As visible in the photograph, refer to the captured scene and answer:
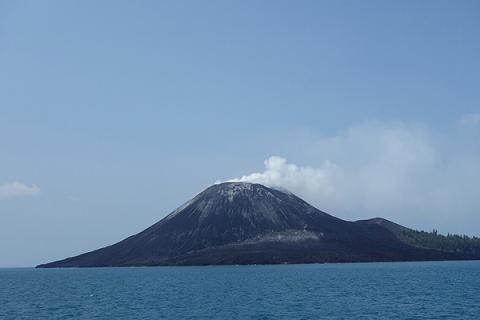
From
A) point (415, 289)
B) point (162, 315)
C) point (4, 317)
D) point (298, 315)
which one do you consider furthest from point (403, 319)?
point (4, 317)

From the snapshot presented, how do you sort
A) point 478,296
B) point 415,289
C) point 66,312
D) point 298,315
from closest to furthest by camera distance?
point 298,315
point 66,312
point 478,296
point 415,289

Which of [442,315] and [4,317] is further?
[4,317]

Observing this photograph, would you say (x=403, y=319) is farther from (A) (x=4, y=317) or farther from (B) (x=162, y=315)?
(A) (x=4, y=317)

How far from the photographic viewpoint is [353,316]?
7638 centimetres

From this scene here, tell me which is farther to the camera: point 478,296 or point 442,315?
point 478,296

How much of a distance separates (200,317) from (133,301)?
30.0m

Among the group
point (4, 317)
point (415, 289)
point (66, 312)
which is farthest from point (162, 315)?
point (415, 289)

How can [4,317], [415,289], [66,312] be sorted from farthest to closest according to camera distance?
[415,289]
[66,312]
[4,317]

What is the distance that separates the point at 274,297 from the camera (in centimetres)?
10425

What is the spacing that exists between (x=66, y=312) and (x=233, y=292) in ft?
130

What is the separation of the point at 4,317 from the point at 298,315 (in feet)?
141

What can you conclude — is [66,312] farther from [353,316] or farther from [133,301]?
[353,316]

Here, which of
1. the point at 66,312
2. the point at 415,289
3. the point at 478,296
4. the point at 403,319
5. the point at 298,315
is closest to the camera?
the point at 403,319

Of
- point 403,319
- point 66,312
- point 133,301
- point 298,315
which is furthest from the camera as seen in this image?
point 133,301
